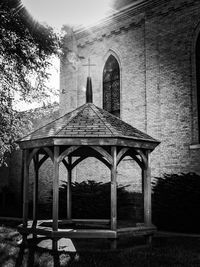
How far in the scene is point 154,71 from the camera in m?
15.3

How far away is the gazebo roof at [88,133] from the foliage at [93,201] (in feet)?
17.6

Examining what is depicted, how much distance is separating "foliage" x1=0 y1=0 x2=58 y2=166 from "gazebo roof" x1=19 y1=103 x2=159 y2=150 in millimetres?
6417

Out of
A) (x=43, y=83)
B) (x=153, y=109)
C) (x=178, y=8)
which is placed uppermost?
(x=178, y=8)

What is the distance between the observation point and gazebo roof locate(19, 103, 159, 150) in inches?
331

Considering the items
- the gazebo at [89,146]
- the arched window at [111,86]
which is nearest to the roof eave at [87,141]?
the gazebo at [89,146]

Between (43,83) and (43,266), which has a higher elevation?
(43,83)

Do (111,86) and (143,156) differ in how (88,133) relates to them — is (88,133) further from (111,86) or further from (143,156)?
(111,86)

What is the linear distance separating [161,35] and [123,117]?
12.5ft

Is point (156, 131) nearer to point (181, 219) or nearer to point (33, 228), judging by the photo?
point (181, 219)

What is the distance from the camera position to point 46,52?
16391mm

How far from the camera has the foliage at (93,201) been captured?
1418 centimetres

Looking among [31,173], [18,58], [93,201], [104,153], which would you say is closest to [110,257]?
[104,153]

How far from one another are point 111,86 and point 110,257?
11.1m

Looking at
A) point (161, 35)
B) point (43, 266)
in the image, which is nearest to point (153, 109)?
point (161, 35)
